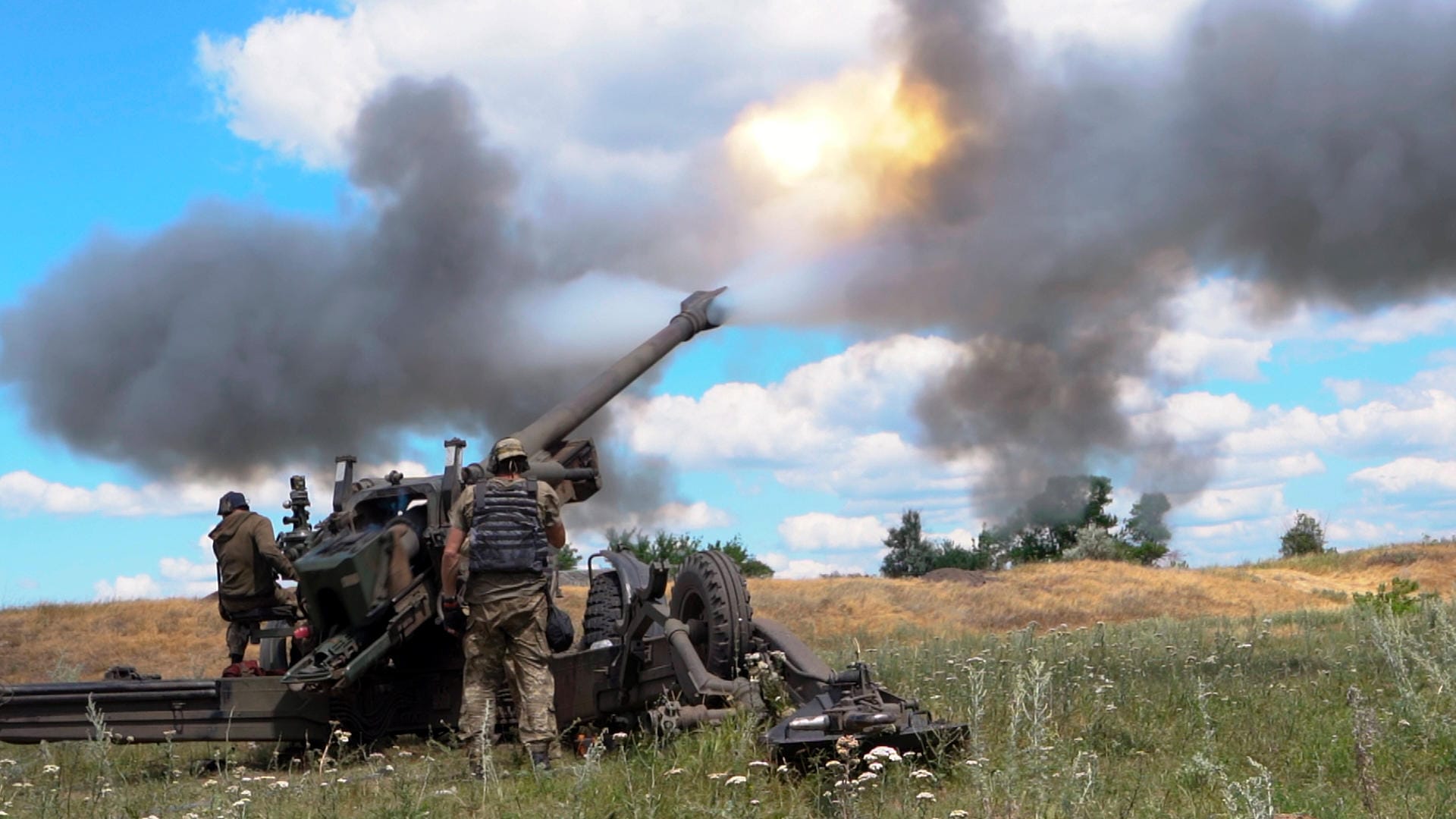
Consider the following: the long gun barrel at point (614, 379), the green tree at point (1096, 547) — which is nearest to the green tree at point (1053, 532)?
the green tree at point (1096, 547)

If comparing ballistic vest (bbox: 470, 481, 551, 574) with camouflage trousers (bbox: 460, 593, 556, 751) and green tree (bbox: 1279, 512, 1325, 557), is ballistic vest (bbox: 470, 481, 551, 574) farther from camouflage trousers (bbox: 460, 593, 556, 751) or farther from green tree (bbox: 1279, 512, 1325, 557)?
green tree (bbox: 1279, 512, 1325, 557)

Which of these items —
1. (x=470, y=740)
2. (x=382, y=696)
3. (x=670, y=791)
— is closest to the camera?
(x=670, y=791)

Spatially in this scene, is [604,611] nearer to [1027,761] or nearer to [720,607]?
[720,607]

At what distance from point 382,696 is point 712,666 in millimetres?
2703

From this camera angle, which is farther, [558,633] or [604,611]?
[604,611]

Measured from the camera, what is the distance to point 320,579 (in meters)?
8.85

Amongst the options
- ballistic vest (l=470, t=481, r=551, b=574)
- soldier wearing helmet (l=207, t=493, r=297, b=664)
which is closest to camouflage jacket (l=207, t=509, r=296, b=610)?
soldier wearing helmet (l=207, t=493, r=297, b=664)

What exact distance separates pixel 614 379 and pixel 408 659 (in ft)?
10.6

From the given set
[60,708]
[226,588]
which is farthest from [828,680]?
[226,588]

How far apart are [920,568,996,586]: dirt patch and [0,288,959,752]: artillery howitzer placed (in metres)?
22.0

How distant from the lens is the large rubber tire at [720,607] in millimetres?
8055

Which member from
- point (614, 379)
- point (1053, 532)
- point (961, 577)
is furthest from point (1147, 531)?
point (614, 379)

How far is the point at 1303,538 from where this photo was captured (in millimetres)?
51562

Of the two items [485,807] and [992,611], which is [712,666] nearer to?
[485,807]
